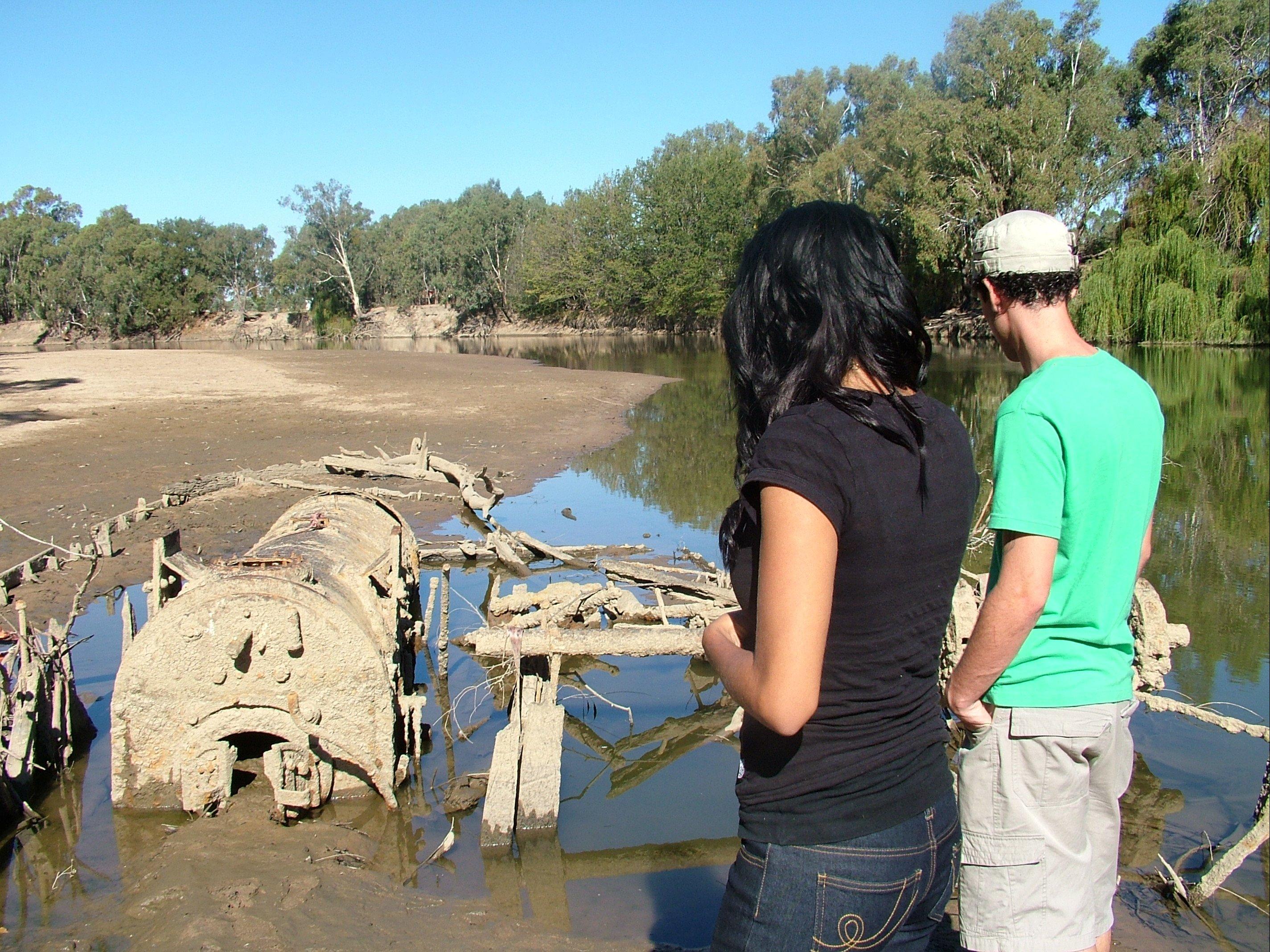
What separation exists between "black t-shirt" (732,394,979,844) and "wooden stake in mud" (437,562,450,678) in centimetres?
565

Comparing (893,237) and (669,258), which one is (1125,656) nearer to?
(893,237)

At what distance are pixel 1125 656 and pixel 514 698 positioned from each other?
369 cm

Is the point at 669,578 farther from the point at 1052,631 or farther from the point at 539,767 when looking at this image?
the point at 1052,631

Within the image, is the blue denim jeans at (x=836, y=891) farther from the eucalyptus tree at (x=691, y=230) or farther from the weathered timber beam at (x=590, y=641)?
the eucalyptus tree at (x=691, y=230)

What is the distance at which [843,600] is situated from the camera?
1634 millimetres

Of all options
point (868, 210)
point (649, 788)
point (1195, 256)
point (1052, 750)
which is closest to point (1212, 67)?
point (1195, 256)

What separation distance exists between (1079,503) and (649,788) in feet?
13.8

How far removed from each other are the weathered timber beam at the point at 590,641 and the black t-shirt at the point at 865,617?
363 centimetres

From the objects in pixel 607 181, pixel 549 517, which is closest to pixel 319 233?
pixel 607 181

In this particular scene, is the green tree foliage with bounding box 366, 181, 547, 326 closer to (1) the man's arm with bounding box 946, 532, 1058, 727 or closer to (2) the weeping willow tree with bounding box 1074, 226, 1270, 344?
(2) the weeping willow tree with bounding box 1074, 226, 1270, 344

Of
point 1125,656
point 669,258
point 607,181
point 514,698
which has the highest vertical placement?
point 607,181

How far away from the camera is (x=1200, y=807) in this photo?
17.4 ft

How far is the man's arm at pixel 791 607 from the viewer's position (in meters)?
1.52

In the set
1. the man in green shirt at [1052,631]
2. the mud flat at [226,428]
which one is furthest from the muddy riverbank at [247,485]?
the man in green shirt at [1052,631]
